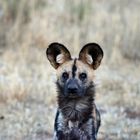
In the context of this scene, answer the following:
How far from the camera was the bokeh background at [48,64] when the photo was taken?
743 centimetres

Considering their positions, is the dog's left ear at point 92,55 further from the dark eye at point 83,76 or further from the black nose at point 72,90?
the black nose at point 72,90

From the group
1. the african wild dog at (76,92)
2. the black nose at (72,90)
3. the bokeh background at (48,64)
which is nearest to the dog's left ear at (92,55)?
the african wild dog at (76,92)

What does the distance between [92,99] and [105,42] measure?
525 centimetres

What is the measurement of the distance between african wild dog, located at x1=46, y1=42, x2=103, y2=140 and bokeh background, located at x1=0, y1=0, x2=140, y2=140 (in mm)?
1314

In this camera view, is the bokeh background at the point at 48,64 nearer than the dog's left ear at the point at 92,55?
No

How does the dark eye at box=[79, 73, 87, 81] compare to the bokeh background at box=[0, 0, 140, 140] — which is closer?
the dark eye at box=[79, 73, 87, 81]

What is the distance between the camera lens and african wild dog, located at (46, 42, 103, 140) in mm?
5562

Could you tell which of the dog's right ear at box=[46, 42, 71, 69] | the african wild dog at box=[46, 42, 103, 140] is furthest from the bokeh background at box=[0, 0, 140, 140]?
the dog's right ear at box=[46, 42, 71, 69]

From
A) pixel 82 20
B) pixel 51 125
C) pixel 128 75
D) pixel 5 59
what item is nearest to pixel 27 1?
pixel 82 20

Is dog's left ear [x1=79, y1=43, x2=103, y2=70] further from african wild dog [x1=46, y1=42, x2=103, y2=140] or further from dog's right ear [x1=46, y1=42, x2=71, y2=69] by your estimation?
dog's right ear [x1=46, y1=42, x2=71, y2=69]

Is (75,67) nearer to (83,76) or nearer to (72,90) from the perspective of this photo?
(83,76)

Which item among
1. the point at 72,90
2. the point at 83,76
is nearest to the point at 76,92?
the point at 72,90

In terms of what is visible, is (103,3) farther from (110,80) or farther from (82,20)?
(110,80)

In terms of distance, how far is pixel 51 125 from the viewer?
727cm
